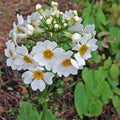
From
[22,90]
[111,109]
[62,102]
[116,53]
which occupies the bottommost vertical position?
[111,109]

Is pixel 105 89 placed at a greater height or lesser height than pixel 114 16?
lesser

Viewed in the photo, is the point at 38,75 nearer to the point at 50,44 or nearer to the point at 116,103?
the point at 50,44

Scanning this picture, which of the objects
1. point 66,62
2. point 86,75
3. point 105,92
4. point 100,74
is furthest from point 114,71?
point 66,62

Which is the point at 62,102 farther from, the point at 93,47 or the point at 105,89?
the point at 93,47

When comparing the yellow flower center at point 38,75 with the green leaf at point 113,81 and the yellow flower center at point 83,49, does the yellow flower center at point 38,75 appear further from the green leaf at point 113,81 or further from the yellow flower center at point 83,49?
the green leaf at point 113,81

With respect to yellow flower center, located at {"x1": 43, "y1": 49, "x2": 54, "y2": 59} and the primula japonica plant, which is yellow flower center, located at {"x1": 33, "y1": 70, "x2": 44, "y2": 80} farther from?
yellow flower center, located at {"x1": 43, "y1": 49, "x2": 54, "y2": 59}

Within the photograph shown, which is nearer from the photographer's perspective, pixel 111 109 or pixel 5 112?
pixel 5 112

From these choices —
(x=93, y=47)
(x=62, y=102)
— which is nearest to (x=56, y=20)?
(x=93, y=47)
